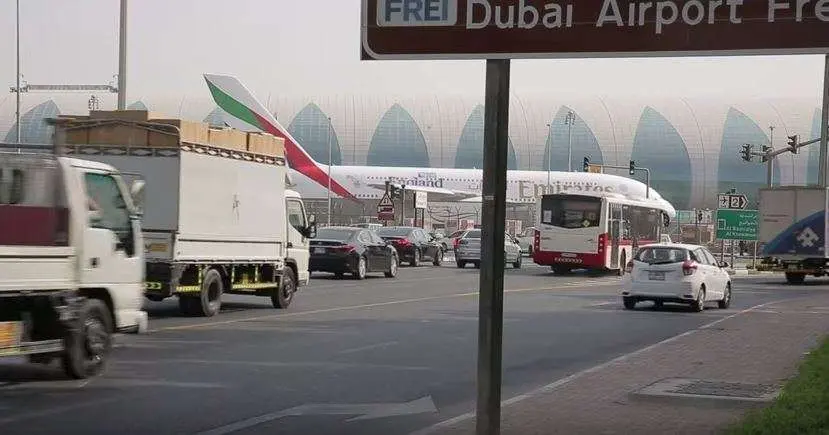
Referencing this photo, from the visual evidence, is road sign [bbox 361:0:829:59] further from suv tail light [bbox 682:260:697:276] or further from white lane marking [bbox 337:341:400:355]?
suv tail light [bbox 682:260:697:276]

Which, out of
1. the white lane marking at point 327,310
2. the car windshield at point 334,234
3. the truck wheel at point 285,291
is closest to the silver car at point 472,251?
the car windshield at point 334,234

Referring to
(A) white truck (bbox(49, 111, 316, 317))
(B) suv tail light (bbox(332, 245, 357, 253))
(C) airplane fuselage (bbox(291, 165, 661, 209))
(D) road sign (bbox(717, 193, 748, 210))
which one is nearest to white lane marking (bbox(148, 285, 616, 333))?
(A) white truck (bbox(49, 111, 316, 317))

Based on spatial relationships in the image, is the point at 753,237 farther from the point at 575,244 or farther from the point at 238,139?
the point at 238,139

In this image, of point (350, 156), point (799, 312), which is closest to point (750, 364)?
point (799, 312)

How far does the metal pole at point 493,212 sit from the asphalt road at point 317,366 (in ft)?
11.4

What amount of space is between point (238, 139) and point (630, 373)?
401 inches

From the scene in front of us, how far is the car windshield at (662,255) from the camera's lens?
27531mm

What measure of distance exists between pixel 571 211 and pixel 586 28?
40241 millimetres

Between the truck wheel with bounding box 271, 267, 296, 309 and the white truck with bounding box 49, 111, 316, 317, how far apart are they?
0.04 m

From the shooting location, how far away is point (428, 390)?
43.3 feet

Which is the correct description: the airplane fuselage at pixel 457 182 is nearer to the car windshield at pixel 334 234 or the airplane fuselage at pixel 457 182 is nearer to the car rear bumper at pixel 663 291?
the car windshield at pixel 334 234

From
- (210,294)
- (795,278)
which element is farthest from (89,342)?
(795,278)

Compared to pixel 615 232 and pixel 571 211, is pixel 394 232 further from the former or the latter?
pixel 615 232

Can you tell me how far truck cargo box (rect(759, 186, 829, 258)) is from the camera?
45750 millimetres
